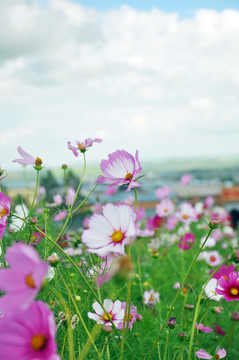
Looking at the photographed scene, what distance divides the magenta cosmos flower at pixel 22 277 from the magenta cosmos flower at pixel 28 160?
1.05ft

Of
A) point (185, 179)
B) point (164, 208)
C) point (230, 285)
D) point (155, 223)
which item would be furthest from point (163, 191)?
point (230, 285)

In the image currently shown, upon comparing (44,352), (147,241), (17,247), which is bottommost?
(147,241)

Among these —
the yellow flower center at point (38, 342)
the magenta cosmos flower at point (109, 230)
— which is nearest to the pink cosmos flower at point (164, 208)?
the magenta cosmos flower at point (109, 230)

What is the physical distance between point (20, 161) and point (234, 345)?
0.98 m

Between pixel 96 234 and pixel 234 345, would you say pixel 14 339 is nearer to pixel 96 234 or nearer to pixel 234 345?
pixel 96 234

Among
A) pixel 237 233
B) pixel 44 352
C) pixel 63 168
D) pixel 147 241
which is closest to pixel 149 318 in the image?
pixel 63 168

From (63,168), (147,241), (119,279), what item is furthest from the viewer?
(147,241)

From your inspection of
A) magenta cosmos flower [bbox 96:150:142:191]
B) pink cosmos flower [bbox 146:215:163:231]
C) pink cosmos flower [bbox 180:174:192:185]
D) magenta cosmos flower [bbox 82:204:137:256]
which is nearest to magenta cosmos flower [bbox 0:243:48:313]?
magenta cosmos flower [bbox 82:204:137:256]

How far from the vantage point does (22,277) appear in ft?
1.05

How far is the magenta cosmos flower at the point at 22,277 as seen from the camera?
11.8 inches

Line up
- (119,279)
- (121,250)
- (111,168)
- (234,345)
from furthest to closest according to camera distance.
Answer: (234,345) < (111,168) < (121,250) < (119,279)

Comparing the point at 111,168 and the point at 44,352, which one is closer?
the point at 44,352

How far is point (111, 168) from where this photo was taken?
570 millimetres

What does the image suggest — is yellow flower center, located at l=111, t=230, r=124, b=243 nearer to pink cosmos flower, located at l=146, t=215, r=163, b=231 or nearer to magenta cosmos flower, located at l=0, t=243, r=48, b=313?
magenta cosmos flower, located at l=0, t=243, r=48, b=313
